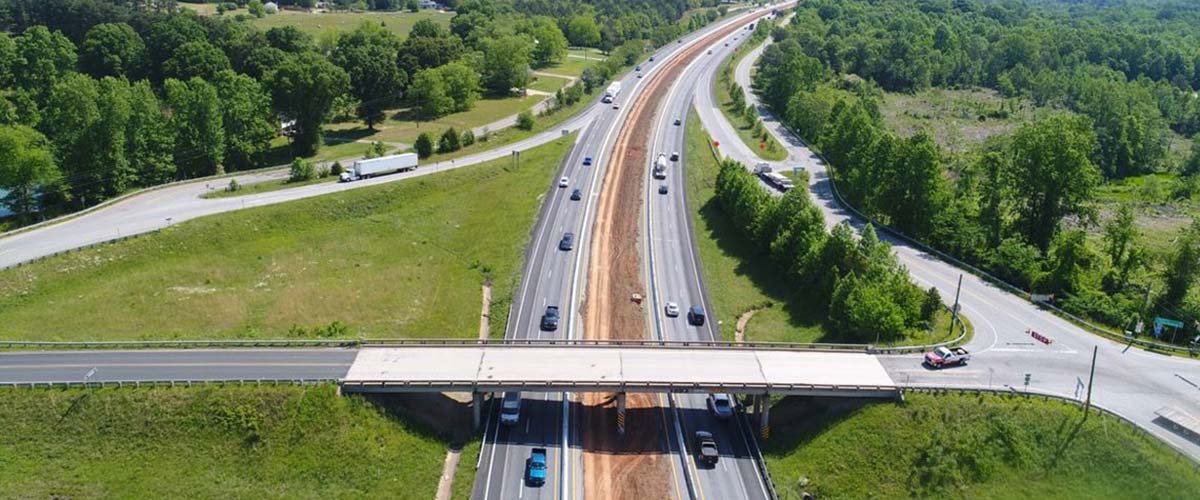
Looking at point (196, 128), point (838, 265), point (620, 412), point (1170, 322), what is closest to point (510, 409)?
point (620, 412)

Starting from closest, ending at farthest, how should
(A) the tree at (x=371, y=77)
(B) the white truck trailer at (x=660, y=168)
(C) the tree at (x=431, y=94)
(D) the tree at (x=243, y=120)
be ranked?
(D) the tree at (x=243, y=120) → (B) the white truck trailer at (x=660, y=168) → (A) the tree at (x=371, y=77) → (C) the tree at (x=431, y=94)

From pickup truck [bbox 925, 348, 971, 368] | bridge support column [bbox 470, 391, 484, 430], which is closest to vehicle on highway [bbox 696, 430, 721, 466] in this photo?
bridge support column [bbox 470, 391, 484, 430]

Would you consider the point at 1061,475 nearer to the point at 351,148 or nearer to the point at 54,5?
the point at 351,148

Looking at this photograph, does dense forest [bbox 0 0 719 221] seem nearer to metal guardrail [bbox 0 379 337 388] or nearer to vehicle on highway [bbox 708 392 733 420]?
metal guardrail [bbox 0 379 337 388]

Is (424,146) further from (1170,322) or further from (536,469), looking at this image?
(1170,322)

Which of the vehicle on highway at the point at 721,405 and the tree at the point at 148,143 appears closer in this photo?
the vehicle on highway at the point at 721,405

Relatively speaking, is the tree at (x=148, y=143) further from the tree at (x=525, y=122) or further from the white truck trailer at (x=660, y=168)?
the white truck trailer at (x=660, y=168)

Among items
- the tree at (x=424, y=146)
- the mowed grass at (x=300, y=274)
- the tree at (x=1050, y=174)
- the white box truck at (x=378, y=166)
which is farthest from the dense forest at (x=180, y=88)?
the tree at (x=1050, y=174)

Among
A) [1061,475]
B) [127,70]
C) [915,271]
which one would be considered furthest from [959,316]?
[127,70]
